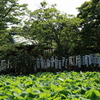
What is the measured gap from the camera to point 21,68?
13539mm

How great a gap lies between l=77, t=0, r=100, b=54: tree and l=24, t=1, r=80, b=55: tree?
113 cm

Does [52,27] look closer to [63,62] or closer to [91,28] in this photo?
[63,62]

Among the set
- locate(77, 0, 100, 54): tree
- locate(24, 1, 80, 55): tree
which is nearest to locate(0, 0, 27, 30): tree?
locate(24, 1, 80, 55): tree

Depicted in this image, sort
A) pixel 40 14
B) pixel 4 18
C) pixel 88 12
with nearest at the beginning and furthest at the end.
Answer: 1. pixel 4 18
2. pixel 40 14
3. pixel 88 12

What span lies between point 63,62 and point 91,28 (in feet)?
13.1

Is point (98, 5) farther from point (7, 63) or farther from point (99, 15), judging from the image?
point (7, 63)

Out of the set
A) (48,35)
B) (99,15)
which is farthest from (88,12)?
(48,35)

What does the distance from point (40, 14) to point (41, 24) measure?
802 millimetres

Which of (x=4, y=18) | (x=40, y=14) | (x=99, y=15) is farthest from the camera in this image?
(x=99, y=15)

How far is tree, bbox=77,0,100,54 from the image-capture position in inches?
575

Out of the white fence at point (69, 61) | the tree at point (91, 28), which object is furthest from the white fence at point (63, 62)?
the tree at point (91, 28)

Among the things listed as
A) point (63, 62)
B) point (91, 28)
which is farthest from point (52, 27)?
point (91, 28)

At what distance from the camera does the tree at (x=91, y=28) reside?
575 inches

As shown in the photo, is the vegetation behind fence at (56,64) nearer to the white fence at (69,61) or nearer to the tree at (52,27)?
the white fence at (69,61)
